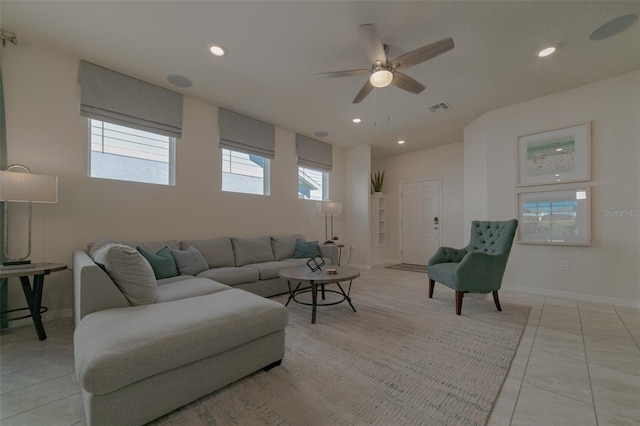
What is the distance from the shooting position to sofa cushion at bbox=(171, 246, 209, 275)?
9.61 ft

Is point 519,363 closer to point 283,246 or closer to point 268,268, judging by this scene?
point 268,268

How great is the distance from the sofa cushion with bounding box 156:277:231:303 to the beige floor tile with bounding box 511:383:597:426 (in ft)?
7.25

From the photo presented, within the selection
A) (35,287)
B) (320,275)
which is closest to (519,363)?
(320,275)

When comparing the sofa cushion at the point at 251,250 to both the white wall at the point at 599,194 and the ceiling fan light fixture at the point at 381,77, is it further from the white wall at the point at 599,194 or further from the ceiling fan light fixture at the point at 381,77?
the white wall at the point at 599,194

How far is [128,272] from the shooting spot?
173cm

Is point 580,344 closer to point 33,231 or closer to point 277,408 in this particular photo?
point 277,408

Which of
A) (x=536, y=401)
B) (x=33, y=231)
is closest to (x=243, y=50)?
(x=33, y=231)

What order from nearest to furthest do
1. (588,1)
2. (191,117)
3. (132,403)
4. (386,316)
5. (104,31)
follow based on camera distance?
(132,403) → (588,1) → (104,31) → (386,316) → (191,117)

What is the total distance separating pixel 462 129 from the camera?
486 centimetres

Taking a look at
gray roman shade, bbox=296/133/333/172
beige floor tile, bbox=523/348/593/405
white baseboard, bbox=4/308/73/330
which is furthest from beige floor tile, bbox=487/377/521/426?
gray roman shade, bbox=296/133/333/172

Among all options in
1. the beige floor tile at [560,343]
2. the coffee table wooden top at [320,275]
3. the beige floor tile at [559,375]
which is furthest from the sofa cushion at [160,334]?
the beige floor tile at [560,343]

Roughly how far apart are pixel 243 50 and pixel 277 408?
3.04m

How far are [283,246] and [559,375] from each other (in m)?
3.42

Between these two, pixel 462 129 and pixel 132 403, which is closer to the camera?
pixel 132 403
